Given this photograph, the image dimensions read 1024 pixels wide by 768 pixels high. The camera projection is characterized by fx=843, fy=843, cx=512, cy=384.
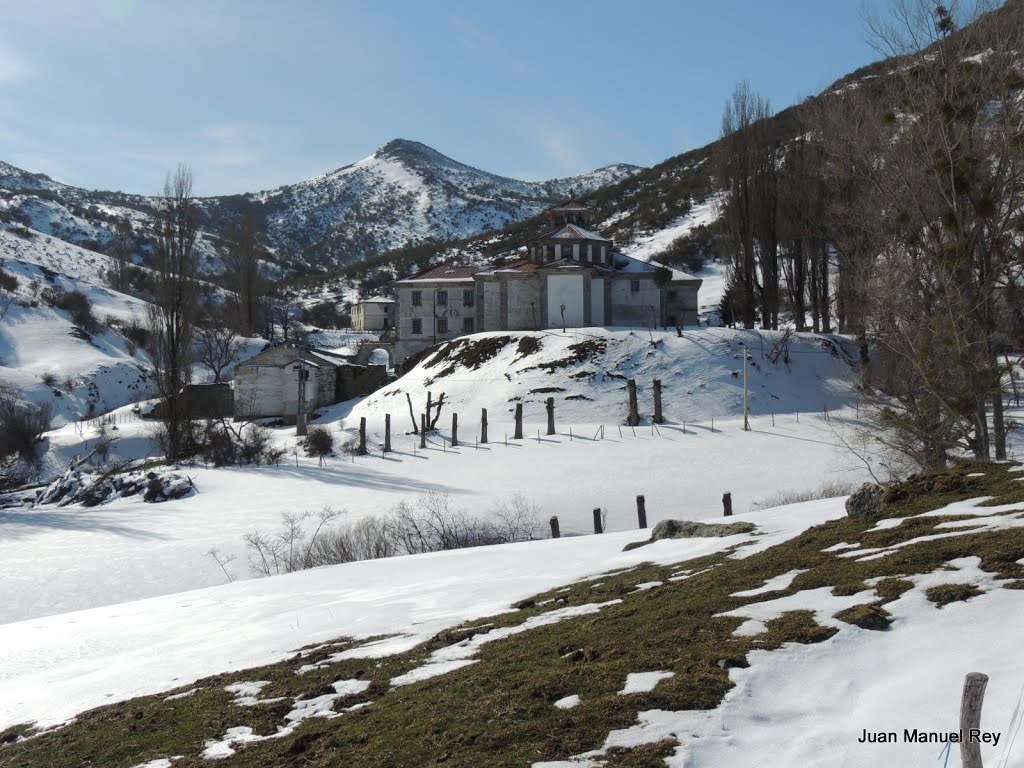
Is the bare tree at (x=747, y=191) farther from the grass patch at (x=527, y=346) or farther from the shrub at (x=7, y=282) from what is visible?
the shrub at (x=7, y=282)

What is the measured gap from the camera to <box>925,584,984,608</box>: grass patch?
22.0 ft

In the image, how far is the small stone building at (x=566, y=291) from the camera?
190 feet

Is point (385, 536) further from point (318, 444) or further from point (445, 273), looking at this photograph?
point (445, 273)

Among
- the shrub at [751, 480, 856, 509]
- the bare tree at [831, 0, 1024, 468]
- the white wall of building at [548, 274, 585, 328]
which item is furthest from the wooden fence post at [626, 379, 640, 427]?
the bare tree at [831, 0, 1024, 468]

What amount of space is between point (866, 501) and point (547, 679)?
20.9ft

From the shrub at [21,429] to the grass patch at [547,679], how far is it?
45137mm

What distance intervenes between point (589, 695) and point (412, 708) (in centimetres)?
157


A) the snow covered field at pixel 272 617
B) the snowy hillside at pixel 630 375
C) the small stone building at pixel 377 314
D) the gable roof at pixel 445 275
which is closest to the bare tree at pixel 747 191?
the snowy hillside at pixel 630 375

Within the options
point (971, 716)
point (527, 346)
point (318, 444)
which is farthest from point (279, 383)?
point (971, 716)

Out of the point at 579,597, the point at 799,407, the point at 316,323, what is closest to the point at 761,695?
the point at 579,597

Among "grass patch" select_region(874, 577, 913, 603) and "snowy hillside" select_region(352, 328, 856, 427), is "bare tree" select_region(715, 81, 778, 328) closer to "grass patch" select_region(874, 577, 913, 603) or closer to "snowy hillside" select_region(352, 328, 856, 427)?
"snowy hillside" select_region(352, 328, 856, 427)

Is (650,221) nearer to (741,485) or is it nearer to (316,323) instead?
(316,323)

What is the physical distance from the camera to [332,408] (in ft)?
194

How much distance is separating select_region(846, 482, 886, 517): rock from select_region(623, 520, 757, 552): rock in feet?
7.66
